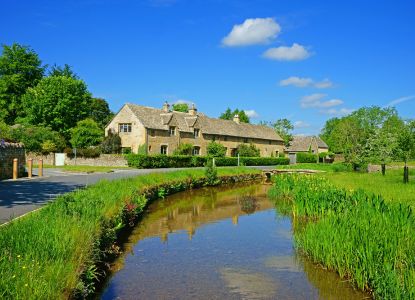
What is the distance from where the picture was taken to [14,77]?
59.4 metres

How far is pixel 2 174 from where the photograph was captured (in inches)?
947

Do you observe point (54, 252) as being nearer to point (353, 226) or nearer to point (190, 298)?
point (190, 298)

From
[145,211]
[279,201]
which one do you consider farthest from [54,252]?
[279,201]

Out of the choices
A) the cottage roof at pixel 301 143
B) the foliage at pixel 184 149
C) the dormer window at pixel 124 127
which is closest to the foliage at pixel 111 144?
the dormer window at pixel 124 127

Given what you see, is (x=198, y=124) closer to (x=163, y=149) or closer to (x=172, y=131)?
(x=172, y=131)

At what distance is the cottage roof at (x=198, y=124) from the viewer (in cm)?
5231

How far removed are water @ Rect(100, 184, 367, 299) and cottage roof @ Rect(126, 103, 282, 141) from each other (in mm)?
35441

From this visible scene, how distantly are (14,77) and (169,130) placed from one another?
2525cm

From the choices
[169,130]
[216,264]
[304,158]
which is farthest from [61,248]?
[304,158]

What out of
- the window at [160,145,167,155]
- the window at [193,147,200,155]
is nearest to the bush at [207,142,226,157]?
the window at [193,147,200,155]

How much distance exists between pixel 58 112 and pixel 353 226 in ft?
171

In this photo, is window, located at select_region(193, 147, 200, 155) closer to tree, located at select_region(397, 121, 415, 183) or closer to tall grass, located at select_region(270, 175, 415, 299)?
tree, located at select_region(397, 121, 415, 183)

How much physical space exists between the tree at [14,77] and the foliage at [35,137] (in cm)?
1264

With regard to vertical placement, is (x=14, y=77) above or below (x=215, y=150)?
above
